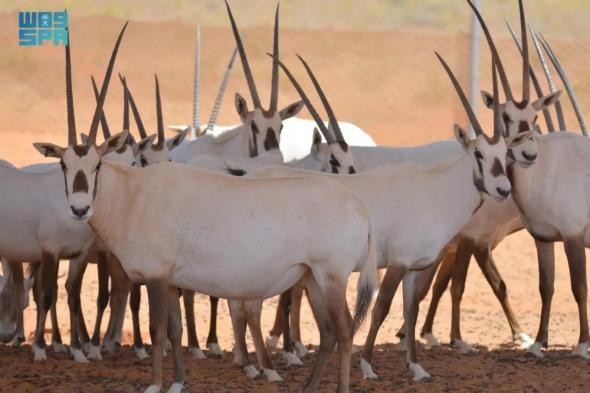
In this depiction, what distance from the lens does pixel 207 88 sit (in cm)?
2758

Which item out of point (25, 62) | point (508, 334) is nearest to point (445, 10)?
point (25, 62)

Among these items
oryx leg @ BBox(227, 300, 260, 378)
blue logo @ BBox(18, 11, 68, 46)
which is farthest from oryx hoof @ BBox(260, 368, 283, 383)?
blue logo @ BBox(18, 11, 68, 46)

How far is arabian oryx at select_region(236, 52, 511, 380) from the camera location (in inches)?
373

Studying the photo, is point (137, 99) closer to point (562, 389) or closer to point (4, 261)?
point (4, 261)

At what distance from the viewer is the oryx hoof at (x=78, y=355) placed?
1013 centimetres

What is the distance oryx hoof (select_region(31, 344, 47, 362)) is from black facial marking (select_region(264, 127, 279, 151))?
2.58 meters

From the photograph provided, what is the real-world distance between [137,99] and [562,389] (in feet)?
59.4

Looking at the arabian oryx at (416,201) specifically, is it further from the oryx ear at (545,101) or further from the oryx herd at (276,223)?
the oryx ear at (545,101)

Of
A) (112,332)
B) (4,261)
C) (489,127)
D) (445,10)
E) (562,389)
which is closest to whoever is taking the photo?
(562,389)

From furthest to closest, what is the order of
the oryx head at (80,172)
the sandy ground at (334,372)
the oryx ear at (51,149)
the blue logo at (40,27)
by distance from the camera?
1. the blue logo at (40,27)
2. the sandy ground at (334,372)
3. the oryx ear at (51,149)
4. the oryx head at (80,172)

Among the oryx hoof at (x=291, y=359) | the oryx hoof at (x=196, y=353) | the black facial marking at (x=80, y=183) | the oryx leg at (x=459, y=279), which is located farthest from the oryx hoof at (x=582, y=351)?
the black facial marking at (x=80, y=183)

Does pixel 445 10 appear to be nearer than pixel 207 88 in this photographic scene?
No

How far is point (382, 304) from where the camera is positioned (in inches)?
377

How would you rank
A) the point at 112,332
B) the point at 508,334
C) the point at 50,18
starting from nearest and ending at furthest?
the point at 112,332 < the point at 508,334 < the point at 50,18
